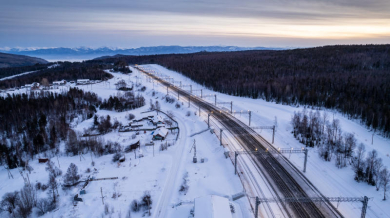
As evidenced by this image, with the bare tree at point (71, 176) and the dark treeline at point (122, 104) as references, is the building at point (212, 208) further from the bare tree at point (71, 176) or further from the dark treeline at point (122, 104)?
the dark treeline at point (122, 104)

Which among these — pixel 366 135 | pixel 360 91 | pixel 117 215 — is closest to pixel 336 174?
pixel 366 135

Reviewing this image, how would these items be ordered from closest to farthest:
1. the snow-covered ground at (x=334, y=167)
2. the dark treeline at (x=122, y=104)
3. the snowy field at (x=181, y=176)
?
the snow-covered ground at (x=334, y=167)
the snowy field at (x=181, y=176)
the dark treeline at (x=122, y=104)

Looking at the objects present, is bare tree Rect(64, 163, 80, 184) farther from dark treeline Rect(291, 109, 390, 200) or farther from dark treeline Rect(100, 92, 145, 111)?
dark treeline Rect(100, 92, 145, 111)

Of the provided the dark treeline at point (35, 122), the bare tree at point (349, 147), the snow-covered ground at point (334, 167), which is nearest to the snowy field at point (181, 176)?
the snow-covered ground at point (334, 167)

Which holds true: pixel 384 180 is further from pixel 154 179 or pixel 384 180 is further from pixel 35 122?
pixel 35 122

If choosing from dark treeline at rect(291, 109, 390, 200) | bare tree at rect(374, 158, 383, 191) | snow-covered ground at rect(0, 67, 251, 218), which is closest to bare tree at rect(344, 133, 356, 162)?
dark treeline at rect(291, 109, 390, 200)

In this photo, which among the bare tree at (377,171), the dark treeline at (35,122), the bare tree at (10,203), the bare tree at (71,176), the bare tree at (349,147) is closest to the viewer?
the bare tree at (377,171)

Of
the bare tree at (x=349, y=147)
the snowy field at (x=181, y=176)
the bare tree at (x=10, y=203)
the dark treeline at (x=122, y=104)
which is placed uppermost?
the bare tree at (x=349, y=147)

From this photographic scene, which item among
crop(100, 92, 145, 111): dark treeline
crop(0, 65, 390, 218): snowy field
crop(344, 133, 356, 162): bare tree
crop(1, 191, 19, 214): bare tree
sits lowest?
crop(1, 191, 19, 214): bare tree
